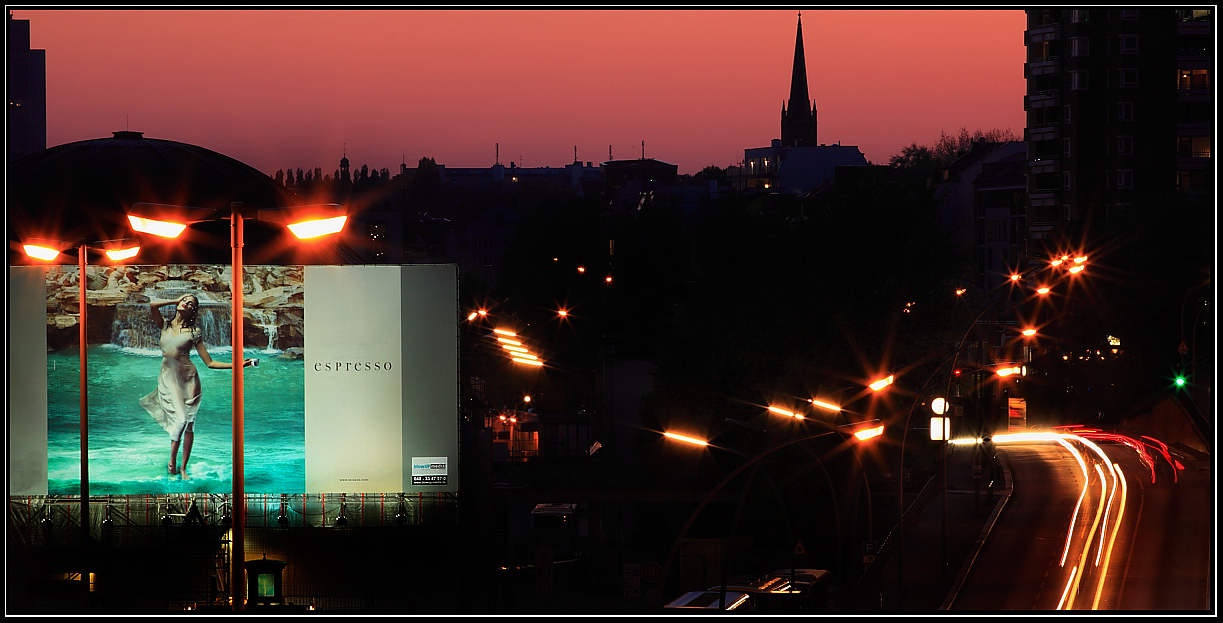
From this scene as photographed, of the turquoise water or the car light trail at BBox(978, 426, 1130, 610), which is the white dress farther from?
the car light trail at BBox(978, 426, 1130, 610)

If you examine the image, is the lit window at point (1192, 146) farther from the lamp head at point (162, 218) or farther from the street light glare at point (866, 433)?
the lamp head at point (162, 218)

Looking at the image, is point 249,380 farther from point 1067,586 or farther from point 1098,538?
point 1098,538

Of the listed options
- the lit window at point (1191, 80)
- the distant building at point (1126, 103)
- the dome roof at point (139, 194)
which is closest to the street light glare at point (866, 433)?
Answer: the dome roof at point (139, 194)

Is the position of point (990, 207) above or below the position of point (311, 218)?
above

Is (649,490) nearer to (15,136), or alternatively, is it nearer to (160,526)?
(160,526)

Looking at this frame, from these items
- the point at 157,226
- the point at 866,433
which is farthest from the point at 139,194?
the point at 157,226

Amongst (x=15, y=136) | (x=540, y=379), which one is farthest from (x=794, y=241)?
(x=15, y=136)

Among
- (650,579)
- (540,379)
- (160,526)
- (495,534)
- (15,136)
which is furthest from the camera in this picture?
(15,136)
